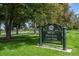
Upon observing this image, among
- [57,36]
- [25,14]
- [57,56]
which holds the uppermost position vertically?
[25,14]

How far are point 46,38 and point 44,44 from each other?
29 centimetres

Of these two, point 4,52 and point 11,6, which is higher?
point 11,6

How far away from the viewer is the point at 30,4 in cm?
983

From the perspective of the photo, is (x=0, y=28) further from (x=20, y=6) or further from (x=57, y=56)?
(x=57, y=56)

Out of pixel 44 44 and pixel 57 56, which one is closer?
pixel 57 56

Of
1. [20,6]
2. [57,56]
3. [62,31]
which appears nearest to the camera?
[57,56]

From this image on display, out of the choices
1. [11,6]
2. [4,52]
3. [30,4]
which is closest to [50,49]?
[4,52]

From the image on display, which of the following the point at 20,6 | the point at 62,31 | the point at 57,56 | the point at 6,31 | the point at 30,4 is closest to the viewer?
the point at 57,56

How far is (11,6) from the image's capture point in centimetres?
1072

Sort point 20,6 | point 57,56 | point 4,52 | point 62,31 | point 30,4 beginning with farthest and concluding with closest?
point 20,6
point 30,4
point 62,31
point 4,52
point 57,56

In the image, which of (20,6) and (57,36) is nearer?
(57,36)

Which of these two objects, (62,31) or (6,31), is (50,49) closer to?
(62,31)

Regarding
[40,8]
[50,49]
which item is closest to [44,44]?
[50,49]

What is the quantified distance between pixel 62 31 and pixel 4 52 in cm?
274
